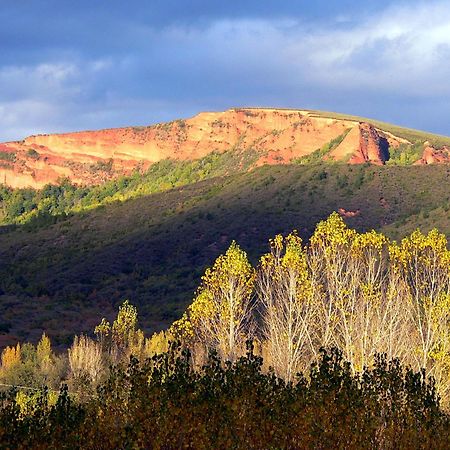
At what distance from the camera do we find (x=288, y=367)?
32938 mm

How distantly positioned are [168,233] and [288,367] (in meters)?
87.2

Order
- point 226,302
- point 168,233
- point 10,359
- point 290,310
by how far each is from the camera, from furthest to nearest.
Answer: point 168,233, point 10,359, point 226,302, point 290,310

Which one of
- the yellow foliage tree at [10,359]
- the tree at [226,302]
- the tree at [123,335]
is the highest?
the tree at [226,302]

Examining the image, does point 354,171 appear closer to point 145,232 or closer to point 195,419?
point 145,232

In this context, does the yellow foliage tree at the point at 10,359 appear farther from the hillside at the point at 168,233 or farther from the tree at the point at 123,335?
the hillside at the point at 168,233

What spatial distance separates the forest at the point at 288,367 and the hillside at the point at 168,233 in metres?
29.4

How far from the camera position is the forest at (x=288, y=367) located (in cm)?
1611

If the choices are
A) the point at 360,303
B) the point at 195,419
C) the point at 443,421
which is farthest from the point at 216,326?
the point at 195,419

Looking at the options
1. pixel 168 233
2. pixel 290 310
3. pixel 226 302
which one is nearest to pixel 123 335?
pixel 226 302

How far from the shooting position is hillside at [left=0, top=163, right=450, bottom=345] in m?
100

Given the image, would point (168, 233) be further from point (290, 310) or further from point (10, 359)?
point (290, 310)

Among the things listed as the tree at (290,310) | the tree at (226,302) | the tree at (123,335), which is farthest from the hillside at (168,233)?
the tree at (290,310)

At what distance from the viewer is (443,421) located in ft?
63.1

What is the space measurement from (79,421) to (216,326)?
2115cm
